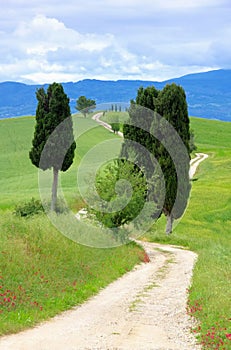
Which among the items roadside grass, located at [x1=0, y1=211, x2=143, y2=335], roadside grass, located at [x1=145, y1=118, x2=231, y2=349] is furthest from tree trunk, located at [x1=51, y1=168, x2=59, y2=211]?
roadside grass, located at [x1=0, y1=211, x2=143, y2=335]

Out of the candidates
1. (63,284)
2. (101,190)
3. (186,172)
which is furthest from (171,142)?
(63,284)

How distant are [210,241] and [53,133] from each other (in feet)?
57.4

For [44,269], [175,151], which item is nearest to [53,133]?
[175,151]

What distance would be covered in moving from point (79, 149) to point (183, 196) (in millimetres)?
59538

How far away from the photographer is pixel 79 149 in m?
101

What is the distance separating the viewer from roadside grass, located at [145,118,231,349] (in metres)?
14.9

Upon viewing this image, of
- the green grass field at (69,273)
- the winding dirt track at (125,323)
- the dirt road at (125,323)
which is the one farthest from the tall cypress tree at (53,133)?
Result: the dirt road at (125,323)

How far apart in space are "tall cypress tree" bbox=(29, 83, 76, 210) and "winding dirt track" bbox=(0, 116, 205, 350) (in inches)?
994

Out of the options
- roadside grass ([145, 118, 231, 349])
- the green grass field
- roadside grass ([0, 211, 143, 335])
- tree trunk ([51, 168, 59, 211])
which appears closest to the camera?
roadside grass ([145, 118, 231, 349])

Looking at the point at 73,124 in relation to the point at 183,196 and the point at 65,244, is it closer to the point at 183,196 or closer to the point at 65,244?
the point at 183,196

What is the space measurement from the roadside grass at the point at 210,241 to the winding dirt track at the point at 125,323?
0.58 m

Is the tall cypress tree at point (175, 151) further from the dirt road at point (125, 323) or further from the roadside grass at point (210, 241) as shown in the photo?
the dirt road at point (125, 323)

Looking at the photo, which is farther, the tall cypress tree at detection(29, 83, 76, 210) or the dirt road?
the tall cypress tree at detection(29, 83, 76, 210)

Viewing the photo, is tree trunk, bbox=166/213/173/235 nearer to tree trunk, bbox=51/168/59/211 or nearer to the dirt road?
tree trunk, bbox=51/168/59/211
